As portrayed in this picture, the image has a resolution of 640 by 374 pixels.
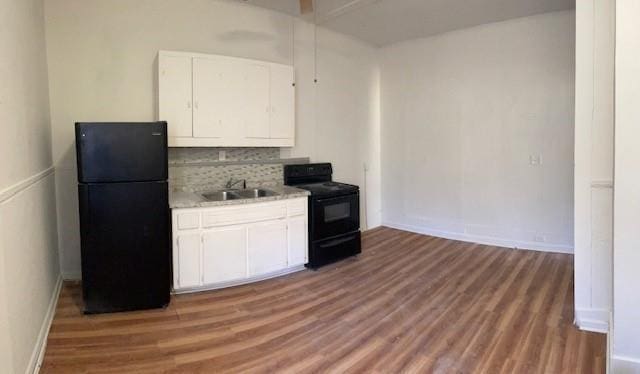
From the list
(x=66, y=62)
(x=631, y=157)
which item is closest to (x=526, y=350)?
(x=631, y=157)

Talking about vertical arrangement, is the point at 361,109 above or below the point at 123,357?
above

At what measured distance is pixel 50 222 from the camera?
9.85ft

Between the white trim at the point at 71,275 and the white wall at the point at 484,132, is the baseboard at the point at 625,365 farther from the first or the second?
the white trim at the point at 71,275

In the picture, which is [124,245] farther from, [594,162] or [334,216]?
[594,162]

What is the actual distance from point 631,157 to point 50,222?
4174 millimetres

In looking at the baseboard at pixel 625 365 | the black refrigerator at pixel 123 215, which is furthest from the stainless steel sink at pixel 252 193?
the baseboard at pixel 625 365

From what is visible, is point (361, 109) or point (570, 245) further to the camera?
point (361, 109)

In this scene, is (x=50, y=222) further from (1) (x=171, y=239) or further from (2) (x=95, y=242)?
(1) (x=171, y=239)

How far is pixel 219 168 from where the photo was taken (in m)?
3.93

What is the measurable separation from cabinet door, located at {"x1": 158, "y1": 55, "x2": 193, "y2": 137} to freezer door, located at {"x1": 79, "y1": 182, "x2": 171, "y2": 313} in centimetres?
75

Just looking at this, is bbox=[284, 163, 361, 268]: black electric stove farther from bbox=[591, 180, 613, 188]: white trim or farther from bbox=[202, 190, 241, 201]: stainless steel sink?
bbox=[591, 180, 613, 188]: white trim

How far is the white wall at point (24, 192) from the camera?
1.77m

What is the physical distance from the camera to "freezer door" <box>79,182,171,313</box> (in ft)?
9.02

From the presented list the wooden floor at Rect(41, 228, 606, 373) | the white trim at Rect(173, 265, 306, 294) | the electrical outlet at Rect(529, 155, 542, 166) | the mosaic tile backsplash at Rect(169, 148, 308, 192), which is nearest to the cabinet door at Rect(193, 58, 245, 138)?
the mosaic tile backsplash at Rect(169, 148, 308, 192)
